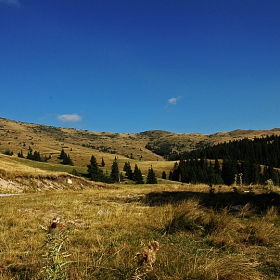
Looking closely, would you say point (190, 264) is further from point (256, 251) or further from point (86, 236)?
point (86, 236)

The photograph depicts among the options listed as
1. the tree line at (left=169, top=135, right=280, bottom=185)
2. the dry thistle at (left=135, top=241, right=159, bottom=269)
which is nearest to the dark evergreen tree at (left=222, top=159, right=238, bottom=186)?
the tree line at (left=169, top=135, right=280, bottom=185)

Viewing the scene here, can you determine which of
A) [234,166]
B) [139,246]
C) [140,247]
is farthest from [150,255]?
[234,166]

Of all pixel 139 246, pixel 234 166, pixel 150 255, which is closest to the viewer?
pixel 150 255

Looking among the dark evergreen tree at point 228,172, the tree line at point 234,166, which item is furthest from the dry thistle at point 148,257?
the dark evergreen tree at point 228,172

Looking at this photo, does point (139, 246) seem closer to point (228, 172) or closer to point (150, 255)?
point (150, 255)

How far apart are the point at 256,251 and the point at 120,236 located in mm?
3168

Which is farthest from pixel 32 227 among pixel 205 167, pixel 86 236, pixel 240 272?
pixel 205 167

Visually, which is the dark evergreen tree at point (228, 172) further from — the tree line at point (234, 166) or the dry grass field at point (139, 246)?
the dry grass field at point (139, 246)

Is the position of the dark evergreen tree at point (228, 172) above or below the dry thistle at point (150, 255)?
below

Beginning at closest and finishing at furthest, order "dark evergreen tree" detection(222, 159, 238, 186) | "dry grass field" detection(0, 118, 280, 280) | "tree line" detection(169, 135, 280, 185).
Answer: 1. "dry grass field" detection(0, 118, 280, 280)
2. "tree line" detection(169, 135, 280, 185)
3. "dark evergreen tree" detection(222, 159, 238, 186)

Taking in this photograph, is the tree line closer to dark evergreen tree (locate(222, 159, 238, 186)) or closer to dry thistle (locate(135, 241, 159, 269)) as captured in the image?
dark evergreen tree (locate(222, 159, 238, 186))

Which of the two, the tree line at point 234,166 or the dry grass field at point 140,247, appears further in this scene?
the tree line at point 234,166

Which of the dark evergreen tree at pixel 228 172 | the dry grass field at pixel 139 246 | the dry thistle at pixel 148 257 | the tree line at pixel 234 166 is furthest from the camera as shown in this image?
the dark evergreen tree at pixel 228 172

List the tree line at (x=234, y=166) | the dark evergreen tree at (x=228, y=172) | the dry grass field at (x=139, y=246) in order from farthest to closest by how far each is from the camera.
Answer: the dark evergreen tree at (x=228, y=172)
the tree line at (x=234, y=166)
the dry grass field at (x=139, y=246)
